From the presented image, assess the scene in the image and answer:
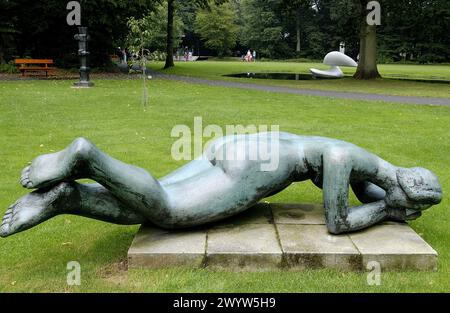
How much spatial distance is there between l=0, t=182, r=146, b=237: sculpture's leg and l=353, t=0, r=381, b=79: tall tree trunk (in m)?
28.8

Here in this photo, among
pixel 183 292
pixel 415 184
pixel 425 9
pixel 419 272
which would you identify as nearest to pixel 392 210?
pixel 415 184

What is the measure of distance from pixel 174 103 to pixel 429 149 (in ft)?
31.5

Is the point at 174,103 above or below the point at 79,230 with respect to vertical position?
above

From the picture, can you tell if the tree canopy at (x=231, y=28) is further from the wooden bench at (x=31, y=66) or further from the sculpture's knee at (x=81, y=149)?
the sculpture's knee at (x=81, y=149)

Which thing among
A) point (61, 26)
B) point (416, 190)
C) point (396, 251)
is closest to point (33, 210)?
point (396, 251)

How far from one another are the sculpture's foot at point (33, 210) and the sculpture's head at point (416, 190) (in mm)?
3057

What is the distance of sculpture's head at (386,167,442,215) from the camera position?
16.5ft

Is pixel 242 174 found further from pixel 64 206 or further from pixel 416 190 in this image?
pixel 416 190

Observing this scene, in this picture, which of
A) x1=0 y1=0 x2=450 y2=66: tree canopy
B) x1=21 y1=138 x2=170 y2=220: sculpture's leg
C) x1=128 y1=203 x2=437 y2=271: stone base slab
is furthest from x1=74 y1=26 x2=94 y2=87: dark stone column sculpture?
x1=21 y1=138 x2=170 y2=220: sculpture's leg

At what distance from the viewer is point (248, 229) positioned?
5164 millimetres

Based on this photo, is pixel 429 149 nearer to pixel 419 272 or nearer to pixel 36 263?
pixel 419 272

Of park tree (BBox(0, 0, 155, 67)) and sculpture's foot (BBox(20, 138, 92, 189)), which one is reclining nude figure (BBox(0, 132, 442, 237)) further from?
park tree (BBox(0, 0, 155, 67))

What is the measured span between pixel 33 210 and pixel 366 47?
98.8ft
